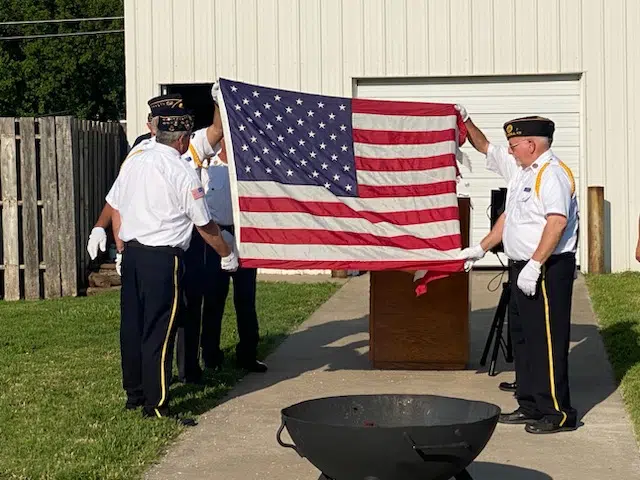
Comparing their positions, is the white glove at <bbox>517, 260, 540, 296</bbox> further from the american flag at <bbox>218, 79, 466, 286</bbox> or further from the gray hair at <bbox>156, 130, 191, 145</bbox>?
the gray hair at <bbox>156, 130, 191, 145</bbox>

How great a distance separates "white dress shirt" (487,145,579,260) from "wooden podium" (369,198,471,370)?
1.82 metres

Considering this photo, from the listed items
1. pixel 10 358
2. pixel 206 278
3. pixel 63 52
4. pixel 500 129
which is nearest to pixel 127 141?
pixel 500 129

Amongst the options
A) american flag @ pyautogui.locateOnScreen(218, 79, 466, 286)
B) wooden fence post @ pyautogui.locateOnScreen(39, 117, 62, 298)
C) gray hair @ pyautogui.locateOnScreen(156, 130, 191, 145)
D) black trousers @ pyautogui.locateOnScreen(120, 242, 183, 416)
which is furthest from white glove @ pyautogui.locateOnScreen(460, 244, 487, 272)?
wooden fence post @ pyautogui.locateOnScreen(39, 117, 62, 298)

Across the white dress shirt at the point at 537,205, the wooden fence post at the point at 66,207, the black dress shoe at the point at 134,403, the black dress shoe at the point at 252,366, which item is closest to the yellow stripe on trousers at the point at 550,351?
the white dress shirt at the point at 537,205

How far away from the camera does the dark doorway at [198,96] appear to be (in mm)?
18453

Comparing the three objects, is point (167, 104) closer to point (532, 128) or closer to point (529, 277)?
point (532, 128)

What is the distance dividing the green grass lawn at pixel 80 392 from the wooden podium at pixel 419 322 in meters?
1.27

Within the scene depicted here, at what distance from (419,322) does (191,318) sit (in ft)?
6.20

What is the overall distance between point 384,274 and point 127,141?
8.98 meters

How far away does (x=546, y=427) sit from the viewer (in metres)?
8.13

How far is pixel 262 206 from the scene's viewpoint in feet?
29.8

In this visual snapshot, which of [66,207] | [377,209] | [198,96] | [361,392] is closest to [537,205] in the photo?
[377,209]

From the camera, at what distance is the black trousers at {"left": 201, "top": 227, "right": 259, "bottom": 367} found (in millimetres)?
10109

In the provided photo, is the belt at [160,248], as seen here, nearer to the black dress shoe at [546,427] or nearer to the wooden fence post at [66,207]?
the black dress shoe at [546,427]
